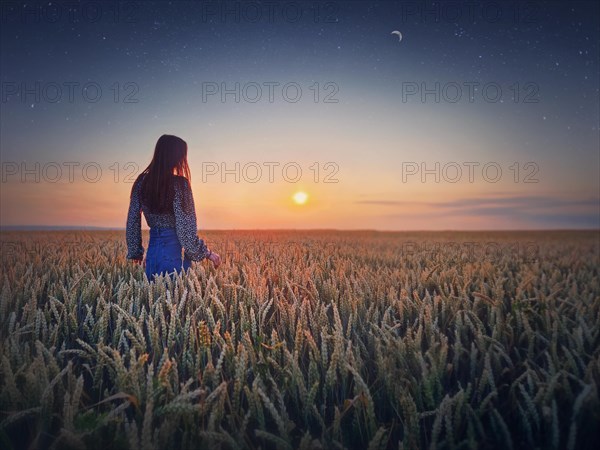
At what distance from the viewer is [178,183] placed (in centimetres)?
369

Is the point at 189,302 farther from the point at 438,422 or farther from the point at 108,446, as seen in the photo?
the point at 438,422

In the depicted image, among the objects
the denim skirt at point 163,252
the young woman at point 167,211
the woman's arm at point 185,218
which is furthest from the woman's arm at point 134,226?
the woman's arm at point 185,218

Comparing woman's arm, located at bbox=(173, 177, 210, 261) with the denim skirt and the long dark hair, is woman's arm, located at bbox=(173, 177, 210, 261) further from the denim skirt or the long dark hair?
the denim skirt

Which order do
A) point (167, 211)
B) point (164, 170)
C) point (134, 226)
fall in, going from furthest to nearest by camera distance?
point (134, 226) < point (167, 211) < point (164, 170)

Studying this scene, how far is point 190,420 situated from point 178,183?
2654mm

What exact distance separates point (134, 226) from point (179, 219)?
54cm

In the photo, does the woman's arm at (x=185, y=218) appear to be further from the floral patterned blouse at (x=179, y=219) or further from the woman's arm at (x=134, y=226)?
the woman's arm at (x=134, y=226)

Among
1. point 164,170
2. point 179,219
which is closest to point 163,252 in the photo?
point 179,219

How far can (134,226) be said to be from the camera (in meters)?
3.93

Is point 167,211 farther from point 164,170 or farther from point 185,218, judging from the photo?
point 164,170

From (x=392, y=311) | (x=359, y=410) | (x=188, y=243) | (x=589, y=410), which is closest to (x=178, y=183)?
(x=188, y=243)

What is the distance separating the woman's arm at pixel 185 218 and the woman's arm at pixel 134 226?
16.4 inches

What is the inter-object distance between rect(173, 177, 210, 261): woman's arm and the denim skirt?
0.17 m

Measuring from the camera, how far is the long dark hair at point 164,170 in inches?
143
